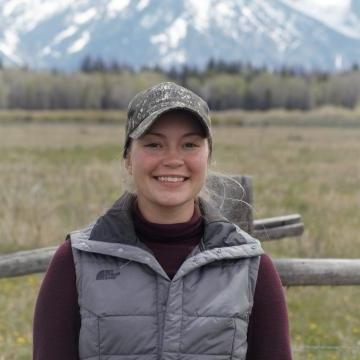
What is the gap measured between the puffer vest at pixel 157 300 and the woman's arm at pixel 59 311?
3 cm

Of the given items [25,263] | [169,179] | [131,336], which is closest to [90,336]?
[131,336]

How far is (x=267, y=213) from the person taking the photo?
1170 cm

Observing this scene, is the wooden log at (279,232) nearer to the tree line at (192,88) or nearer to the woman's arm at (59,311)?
the woman's arm at (59,311)

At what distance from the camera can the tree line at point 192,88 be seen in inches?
4432

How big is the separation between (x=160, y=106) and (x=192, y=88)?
112558 mm

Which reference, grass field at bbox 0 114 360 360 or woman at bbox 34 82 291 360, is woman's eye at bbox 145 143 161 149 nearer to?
woman at bbox 34 82 291 360

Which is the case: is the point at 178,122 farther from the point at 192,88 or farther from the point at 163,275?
the point at 192,88

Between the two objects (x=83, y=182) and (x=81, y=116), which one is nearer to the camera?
(x=83, y=182)

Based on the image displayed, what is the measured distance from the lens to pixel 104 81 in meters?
116

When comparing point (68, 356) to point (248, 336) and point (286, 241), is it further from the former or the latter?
point (286, 241)

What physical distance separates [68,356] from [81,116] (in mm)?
80556

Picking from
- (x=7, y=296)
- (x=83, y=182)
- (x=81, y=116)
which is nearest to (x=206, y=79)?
(x=81, y=116)

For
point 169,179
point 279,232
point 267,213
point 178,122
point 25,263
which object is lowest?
point 267,213

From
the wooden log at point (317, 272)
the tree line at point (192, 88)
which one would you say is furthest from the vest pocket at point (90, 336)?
the tree line at point (192, 88)
